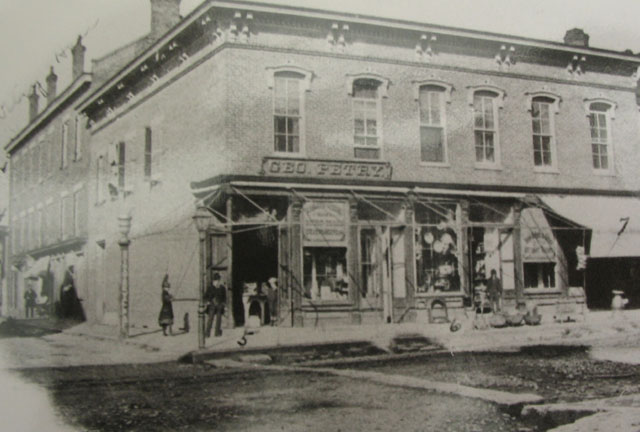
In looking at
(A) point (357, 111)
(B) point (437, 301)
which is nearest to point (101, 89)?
(A) point (357, 111)

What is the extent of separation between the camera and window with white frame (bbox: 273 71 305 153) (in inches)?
591

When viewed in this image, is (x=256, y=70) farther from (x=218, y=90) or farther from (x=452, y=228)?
(x=452, y=228)

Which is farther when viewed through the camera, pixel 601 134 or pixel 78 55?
pixel 601 134

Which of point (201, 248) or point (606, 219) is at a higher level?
point (606, 219)

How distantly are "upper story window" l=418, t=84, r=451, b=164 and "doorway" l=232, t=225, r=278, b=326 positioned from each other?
162 inches

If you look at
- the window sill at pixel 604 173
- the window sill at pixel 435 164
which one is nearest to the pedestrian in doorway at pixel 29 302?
the window sill at pixel 435 164

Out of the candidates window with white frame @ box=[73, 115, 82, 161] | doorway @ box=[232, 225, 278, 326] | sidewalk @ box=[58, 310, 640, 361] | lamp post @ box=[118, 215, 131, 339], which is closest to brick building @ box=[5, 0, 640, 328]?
doorway @ box=[232, 225, 278, 326]

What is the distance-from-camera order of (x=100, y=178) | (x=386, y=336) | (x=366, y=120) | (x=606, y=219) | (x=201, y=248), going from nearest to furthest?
(x=201, y=248) → (x=386, y=336) → (x=366, y=120) → (x=606, y=219) → (x=100, y=178)

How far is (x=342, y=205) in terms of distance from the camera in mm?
15320

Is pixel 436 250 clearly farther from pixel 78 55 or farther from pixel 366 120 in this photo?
pixel 78 55

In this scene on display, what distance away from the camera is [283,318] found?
1474 cm

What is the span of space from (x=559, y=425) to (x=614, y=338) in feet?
22.4

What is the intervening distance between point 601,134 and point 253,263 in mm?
9899

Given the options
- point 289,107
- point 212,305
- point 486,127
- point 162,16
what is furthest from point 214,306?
point 162,16
